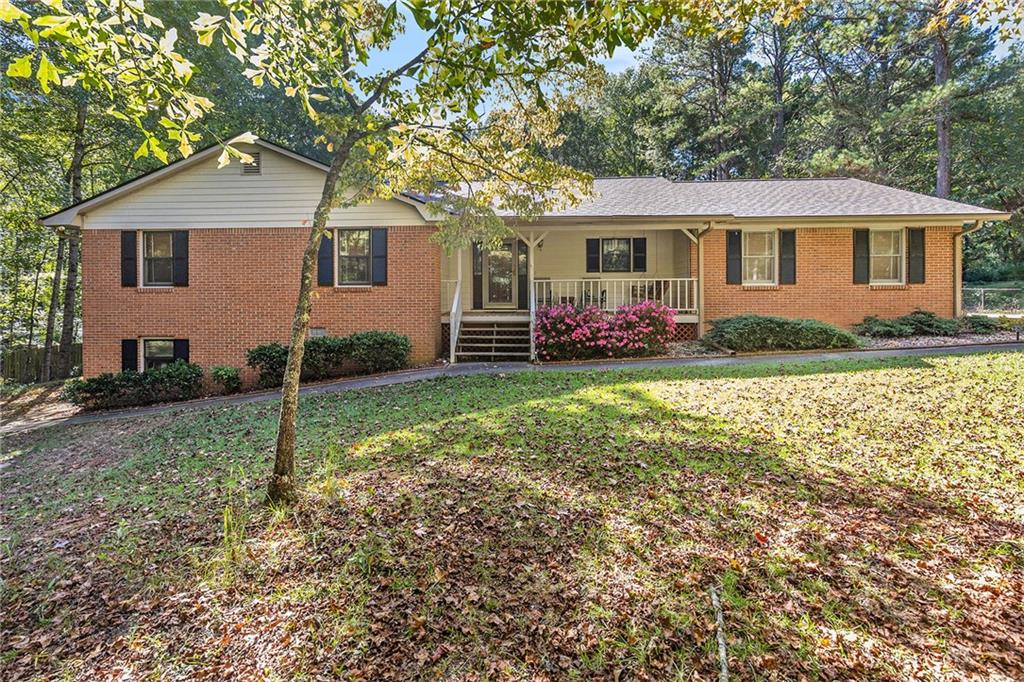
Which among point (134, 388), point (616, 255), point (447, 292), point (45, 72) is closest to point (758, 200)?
point (616, 255)

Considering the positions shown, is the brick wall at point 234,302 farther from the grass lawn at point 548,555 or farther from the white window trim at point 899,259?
the white window trim at point 899,259

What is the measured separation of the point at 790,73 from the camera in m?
28.6

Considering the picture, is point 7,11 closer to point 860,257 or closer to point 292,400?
point 292,400

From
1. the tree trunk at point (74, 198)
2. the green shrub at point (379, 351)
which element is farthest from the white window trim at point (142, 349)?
the tree trunk at point (74, 198)

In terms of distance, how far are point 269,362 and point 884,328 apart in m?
15.7

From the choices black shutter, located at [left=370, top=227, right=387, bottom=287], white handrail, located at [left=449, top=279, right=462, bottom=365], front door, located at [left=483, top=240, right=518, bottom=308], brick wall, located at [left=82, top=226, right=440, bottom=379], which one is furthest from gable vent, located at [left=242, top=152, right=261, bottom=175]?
front door, located at [left=483, top=240, right=518, bottom=308]

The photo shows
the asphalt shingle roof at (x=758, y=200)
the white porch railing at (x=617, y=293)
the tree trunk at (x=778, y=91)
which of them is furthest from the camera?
the tree trunk at (x=778, y=91)

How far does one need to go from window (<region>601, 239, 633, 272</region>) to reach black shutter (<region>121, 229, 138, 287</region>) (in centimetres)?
1262

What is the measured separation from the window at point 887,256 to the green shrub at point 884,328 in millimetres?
1265

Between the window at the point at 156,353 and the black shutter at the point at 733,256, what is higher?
the black shutter at the point at 733,256

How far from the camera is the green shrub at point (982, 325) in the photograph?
1322 centimetres

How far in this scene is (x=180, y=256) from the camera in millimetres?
12414

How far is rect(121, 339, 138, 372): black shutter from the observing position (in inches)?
485

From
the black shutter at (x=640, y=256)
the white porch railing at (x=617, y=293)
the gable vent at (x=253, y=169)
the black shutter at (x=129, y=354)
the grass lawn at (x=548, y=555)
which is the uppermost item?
the gable vent at (x=253, y=169)
